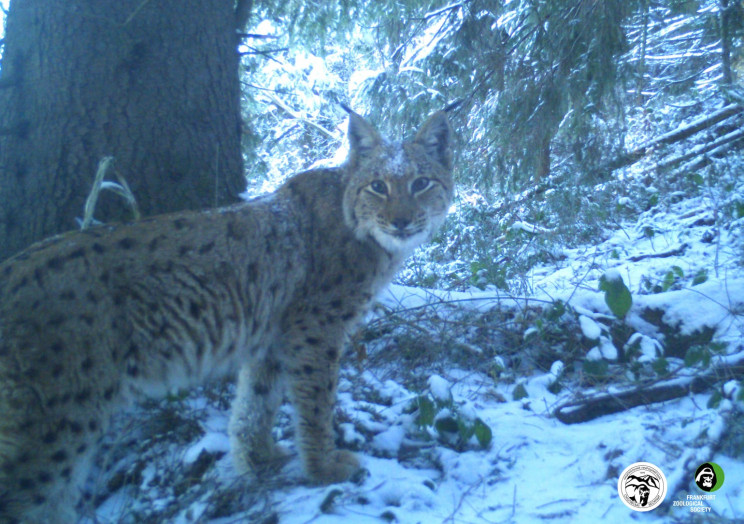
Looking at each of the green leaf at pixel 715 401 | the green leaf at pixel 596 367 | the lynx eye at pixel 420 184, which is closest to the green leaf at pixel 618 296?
the green leaf at pixel 596 367

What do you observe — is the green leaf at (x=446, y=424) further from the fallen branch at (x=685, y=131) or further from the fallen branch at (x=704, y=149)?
the fallen branch at (x=704, y=149)

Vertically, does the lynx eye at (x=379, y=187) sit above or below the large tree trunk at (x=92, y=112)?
below

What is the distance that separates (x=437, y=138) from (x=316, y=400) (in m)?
1.97

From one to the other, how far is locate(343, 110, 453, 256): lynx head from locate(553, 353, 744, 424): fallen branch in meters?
1.36

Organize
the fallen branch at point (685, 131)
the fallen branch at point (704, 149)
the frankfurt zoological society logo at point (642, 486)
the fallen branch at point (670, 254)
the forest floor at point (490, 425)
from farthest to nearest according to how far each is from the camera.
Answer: the fallen branch at point (685, 131), the fallen branch at point (704, 149), the fallen branch at point (670, 254), the forest floor at point (490, 425), the frankfurt zoological society logo at point (642, 486)

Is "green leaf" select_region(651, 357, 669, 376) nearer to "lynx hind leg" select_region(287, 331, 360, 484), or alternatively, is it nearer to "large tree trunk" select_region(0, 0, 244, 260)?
"lynx hind leg" select_region(287, 331, 360, 484)

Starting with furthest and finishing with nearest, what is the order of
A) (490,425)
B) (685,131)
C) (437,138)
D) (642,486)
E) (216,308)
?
(685,131)
(437,138)
(490,425)
(216,308)
(642,486)

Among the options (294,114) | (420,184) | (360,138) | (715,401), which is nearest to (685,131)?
(420,184)

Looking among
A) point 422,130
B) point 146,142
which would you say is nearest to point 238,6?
point 146,142

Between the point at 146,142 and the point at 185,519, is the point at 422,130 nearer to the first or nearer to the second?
the point at 146,142

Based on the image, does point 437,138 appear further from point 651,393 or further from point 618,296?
point 651,393

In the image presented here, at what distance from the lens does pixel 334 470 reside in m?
3.20

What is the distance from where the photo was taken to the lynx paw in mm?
3189

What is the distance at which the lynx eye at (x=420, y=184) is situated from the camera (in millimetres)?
4094
